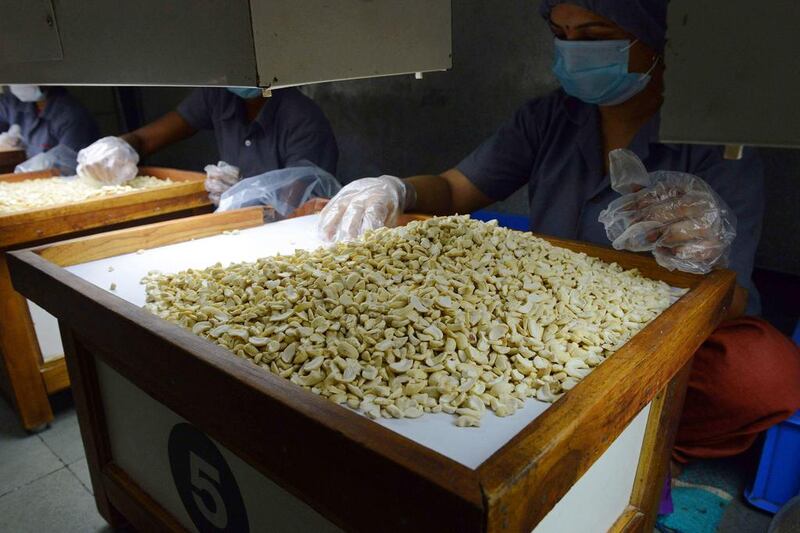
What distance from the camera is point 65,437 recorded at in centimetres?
202

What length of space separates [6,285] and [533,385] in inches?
75.3

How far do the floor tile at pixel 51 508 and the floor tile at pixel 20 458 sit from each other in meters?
0.05

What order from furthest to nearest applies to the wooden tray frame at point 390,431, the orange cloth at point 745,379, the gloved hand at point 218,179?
the gloved hand at point 218,179
the orange cloth at point 745,379
the wooden tray frame at point 390,431

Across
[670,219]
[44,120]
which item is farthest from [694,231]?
[44,120]

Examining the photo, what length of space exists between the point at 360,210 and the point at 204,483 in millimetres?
768

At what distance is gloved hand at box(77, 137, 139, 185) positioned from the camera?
96.6 inches

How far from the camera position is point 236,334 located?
84 centimetres

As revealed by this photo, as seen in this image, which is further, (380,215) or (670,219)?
(380,215)

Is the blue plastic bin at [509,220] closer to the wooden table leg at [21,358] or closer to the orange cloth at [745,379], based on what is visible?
the orange cloth at [745,379]

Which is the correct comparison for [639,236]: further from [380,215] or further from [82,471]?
[82,471]

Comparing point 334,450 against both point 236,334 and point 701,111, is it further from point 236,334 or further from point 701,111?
point 701,111

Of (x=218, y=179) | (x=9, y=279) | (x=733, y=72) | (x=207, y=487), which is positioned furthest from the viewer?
(x=218, y=179)

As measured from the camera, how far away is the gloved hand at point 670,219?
3.56ft

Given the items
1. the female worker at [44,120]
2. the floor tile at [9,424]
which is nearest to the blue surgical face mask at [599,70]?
the floor tile at [9,424]
